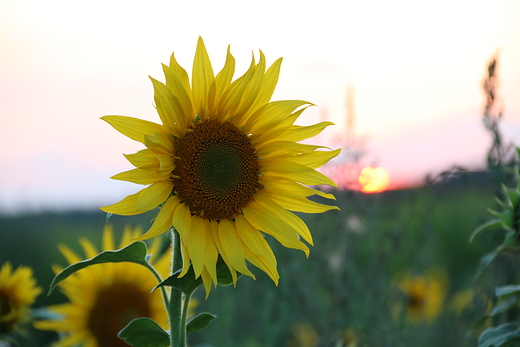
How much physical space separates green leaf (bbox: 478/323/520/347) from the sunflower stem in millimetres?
858

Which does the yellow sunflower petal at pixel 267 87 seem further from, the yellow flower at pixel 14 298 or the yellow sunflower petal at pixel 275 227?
the yellow flower at pixel 14 298

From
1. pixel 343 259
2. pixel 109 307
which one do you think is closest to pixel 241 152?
pixel 109 307

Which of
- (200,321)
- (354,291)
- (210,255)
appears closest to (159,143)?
(210,255)

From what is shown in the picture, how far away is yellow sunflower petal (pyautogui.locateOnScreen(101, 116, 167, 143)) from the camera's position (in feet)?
3.49

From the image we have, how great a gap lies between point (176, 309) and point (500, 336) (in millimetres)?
924

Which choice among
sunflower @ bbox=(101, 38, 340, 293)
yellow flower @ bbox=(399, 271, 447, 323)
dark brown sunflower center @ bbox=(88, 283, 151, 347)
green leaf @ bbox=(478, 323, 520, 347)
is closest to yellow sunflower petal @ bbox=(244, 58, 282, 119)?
sunflower @ bbox=(101, 38, 340, 293)

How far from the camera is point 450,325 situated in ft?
11.1

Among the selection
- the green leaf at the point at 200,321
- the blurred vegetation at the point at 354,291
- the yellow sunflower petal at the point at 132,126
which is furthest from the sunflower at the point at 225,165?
the blurred vegetation at the point at 354,291

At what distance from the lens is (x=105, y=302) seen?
84.2 inches

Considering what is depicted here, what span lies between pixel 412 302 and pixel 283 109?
9.52 feet

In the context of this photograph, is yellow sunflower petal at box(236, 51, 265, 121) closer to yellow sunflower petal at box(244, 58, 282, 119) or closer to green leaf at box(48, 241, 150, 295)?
yellow sunflower petal at box(244, 58, 282, 119)

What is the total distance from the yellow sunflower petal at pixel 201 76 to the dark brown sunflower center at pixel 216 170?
6 centimetres

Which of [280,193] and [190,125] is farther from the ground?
[190,125]

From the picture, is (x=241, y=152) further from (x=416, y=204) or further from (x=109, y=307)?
(x=416, y=204)
